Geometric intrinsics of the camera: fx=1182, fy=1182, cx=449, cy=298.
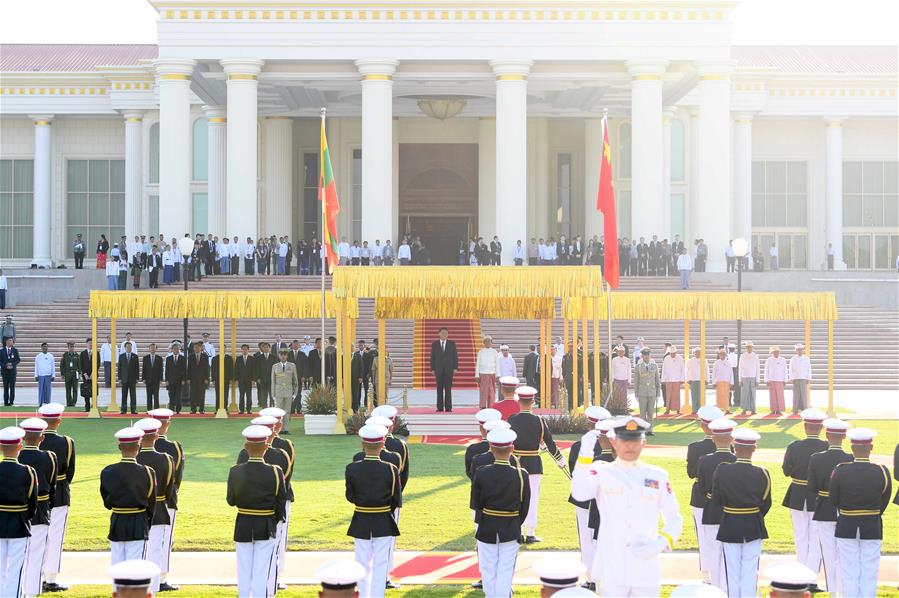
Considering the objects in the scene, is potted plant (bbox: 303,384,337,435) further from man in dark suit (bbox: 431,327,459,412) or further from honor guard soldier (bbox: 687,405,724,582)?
honor guard soldier (bbox: 687,405,724,582)

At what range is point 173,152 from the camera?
41500 mm

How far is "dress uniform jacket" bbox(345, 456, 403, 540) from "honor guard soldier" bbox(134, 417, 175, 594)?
1.90 meters

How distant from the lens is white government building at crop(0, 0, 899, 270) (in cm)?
4094

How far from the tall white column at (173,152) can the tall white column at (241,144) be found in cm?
159

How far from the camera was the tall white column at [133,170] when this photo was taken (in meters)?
51.0

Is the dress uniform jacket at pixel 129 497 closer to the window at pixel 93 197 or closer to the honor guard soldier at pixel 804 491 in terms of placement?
the honor guard soldier at pixel 804 491

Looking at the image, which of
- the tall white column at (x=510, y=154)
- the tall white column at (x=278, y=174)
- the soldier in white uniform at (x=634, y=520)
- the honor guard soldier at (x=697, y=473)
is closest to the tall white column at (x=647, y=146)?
the tall white column at (x=510, y=154)

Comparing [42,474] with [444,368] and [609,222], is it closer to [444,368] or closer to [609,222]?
[444,368]

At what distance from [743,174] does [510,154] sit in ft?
46.7

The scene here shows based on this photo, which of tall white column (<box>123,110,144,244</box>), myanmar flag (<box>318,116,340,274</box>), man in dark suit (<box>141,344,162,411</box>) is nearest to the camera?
myanmar flag (<box>318,116,340,274</box>)

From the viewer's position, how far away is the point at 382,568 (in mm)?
10945

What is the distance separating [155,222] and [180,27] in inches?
494

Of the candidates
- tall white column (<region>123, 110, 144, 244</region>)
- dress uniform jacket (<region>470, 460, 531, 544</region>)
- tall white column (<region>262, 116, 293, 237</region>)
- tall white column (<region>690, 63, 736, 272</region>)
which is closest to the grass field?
dress uniform jacket (<region>470, 460, 531, 544</region>)

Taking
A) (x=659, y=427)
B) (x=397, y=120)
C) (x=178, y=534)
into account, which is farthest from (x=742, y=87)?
(x=178, y=534)
